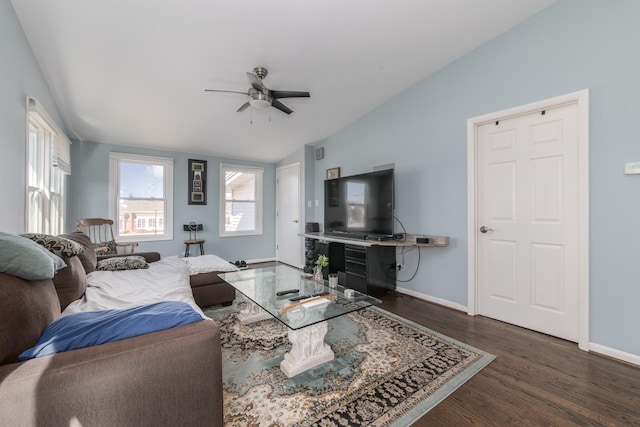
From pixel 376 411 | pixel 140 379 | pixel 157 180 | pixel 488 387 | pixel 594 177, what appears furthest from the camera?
pixel 157 180

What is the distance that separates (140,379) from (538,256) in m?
3.12

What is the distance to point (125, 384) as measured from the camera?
3.09ft

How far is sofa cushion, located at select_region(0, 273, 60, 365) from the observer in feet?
2.99

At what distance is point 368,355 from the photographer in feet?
6.64

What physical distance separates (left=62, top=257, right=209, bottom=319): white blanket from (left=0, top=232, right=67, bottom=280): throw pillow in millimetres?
543

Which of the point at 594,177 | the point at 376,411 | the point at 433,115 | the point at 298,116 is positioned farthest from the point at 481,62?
the point at 376,411

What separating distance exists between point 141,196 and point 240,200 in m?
1.72

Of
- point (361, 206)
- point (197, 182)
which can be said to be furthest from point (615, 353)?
point (197, 182)

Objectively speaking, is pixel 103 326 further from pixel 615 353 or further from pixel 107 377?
A: pixel 615 353

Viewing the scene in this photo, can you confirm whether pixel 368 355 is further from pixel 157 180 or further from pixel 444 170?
pixel 157 180

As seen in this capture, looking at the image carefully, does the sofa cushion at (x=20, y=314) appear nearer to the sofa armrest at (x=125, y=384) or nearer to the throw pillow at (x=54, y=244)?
the sofa armrest at (x=125, y=384)

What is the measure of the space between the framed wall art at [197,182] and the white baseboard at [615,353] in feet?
17.9

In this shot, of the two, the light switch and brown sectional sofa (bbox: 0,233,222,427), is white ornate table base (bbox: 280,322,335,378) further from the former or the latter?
the light switch

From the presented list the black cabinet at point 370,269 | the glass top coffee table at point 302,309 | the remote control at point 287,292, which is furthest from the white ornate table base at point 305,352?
the black cabinet at point 370,269
